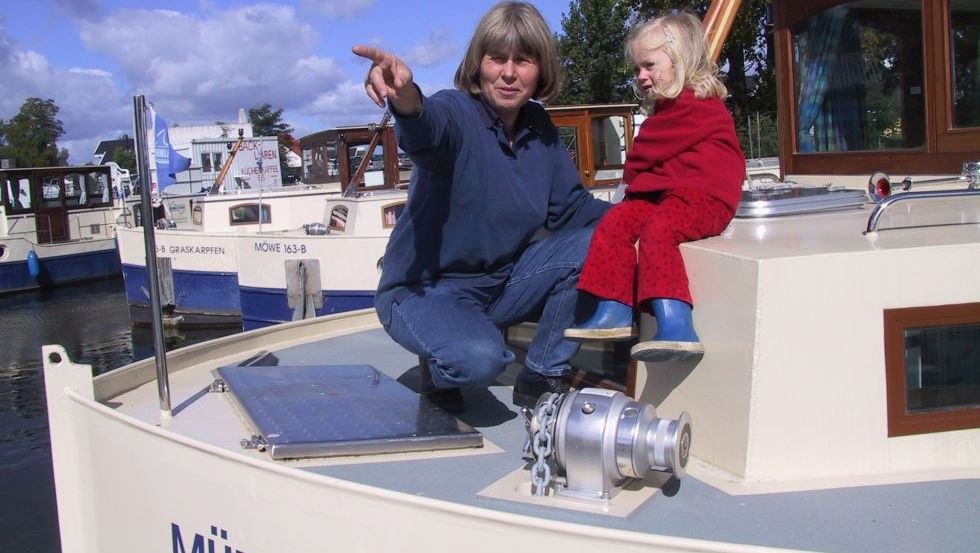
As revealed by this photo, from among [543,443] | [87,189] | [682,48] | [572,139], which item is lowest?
[543,443]

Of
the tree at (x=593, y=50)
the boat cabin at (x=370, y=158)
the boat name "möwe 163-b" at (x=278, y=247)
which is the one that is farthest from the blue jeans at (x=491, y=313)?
the tree at (x=593, y=50)

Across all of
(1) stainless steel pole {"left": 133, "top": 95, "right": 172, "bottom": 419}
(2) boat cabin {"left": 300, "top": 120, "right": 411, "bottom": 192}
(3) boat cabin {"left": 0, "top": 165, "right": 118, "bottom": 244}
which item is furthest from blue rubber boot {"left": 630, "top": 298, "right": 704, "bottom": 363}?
(3) boat cabin {"left": 0, "top": 165, "right": 118, "bottom": 244}

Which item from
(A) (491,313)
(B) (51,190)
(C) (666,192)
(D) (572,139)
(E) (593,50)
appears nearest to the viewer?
(C) (666,192)

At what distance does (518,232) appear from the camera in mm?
3008

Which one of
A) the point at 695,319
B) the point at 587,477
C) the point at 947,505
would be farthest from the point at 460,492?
the point at 947,505

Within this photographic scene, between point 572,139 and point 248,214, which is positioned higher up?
point 572,139

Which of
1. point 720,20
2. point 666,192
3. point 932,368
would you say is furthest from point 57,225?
point 932,368

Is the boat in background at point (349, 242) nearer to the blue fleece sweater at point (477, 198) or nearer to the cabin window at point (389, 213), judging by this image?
the cabin window at point (389, 213)

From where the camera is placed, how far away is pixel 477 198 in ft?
9.43

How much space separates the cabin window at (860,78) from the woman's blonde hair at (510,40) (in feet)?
5.89

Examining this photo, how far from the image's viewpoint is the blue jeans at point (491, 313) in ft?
9.16

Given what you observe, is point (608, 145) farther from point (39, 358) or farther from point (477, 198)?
point (477, 198)

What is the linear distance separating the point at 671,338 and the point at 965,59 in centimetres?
215

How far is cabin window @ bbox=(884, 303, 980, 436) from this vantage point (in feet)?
7.57
